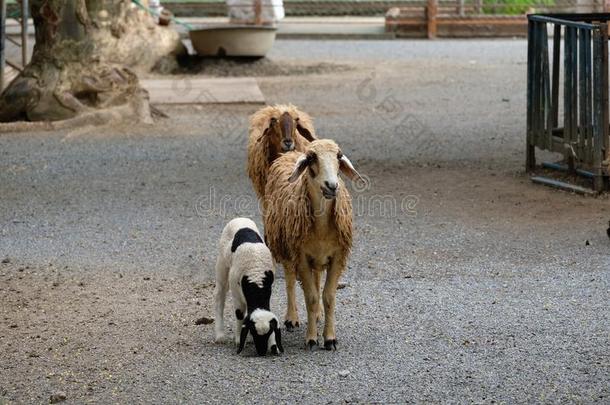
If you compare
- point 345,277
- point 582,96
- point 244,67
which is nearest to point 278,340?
point 345,277

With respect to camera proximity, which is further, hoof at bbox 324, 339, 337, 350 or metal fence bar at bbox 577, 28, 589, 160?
metal fence bar at bbox 577, 28, 589, 160

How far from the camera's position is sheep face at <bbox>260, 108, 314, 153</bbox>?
819 centimetres

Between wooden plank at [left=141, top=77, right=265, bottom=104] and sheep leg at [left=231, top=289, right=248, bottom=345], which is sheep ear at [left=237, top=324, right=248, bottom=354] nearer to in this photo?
sheep leg at [left=231, top=289, right=248, bottom=345]

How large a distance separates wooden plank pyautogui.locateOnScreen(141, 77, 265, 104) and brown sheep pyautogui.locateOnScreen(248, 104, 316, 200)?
26.2 feet

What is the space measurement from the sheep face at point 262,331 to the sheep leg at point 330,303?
28 centimetres

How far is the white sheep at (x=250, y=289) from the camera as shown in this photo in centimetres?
639

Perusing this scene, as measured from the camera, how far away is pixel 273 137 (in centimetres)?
837

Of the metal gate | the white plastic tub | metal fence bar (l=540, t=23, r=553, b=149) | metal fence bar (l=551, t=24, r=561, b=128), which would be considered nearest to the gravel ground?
the metal gate

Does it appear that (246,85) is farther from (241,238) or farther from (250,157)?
(241,238)

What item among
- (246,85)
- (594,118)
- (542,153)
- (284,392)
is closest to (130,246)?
(284,392)

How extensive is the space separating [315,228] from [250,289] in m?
0.55

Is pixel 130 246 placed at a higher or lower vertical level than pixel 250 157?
lower

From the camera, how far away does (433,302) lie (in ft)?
24.7

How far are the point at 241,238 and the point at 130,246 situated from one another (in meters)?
2.70
